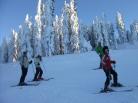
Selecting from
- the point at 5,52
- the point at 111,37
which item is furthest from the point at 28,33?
the point at 111,37

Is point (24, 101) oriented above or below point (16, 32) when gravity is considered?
below

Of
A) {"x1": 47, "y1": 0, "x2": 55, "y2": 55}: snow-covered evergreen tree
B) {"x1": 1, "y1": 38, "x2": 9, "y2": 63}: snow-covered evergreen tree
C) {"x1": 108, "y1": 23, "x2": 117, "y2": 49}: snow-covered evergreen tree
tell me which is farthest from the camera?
{"x1": 108, "y1": 23, "x2": 117, "y2": 49}: snow-covered evergreen tree

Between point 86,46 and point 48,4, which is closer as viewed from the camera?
point 48,4

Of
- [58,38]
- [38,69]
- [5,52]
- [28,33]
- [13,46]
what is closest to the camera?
[38,69]

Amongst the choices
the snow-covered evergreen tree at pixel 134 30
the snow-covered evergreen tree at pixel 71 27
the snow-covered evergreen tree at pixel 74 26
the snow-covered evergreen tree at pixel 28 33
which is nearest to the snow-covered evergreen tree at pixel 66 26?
the snow-covered evergreen tree at pixel 71 27

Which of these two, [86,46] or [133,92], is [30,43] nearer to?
[86,46]

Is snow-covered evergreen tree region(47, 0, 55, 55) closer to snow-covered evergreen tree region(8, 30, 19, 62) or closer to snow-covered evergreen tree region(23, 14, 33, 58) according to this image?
snow-covered evergreen tree region(23, 14, 33, 58)

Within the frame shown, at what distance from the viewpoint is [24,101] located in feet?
41.5

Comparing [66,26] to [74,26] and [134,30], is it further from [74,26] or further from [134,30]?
[134,30]

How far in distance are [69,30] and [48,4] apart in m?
16.3

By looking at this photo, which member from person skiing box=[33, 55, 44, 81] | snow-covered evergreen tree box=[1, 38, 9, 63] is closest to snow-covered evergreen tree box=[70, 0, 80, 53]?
snow-covered evergreen tree box=[1, 38, 9, 63]

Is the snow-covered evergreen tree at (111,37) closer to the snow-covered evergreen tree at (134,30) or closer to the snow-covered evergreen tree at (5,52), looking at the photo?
the snow-covered evergreen tree at (134,30)

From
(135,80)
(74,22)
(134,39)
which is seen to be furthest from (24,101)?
(134,39)

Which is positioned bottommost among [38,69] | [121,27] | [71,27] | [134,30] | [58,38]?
[38,69]
